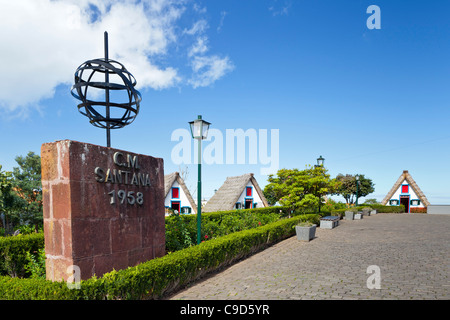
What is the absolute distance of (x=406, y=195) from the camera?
1490 inches

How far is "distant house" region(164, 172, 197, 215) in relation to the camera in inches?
1077

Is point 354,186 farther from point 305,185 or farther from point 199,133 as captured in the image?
point 199,133

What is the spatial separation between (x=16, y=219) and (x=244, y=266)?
59.9 feet

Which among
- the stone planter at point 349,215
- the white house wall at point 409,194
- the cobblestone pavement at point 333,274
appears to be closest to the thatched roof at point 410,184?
the white house wall at point 409,194

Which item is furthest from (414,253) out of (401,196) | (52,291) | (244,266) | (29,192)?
(401,196)

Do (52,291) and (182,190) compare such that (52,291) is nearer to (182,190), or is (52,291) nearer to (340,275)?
(340,275)

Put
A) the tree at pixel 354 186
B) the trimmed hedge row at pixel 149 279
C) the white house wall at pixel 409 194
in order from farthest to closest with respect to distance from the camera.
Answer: the tree at pixel 354 186, the white house wall at pixel 409 194, the trimmed hedge row at pixel 149 279

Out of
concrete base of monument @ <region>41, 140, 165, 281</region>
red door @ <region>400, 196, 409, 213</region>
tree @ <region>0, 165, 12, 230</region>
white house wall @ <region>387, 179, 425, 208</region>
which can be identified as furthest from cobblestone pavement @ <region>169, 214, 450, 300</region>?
red door @ <region>400, 196, 409, 213</region>

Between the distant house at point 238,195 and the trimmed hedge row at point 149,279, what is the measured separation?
18.7 m

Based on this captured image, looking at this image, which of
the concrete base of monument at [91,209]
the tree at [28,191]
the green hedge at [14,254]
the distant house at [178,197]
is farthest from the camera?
the distant house at [178,197]

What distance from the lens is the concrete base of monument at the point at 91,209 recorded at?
550cm

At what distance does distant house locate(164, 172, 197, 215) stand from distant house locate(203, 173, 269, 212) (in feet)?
10.8

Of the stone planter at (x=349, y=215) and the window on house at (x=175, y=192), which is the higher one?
the window on house at (x=175, y=192)

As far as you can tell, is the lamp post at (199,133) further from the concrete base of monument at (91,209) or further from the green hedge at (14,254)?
the green hedge at (14,254)
